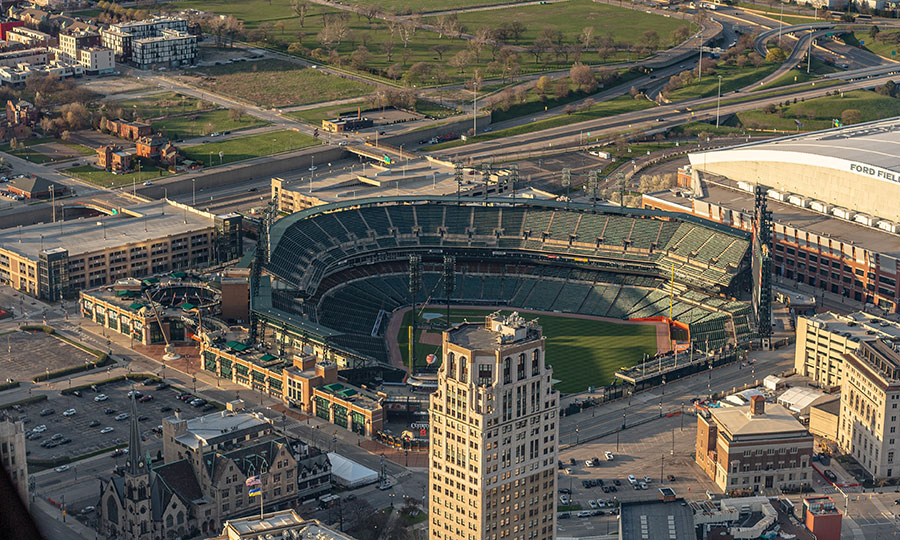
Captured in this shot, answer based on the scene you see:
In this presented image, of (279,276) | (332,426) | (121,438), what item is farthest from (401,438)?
(279,276)

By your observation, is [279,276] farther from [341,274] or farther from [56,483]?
[56,483]

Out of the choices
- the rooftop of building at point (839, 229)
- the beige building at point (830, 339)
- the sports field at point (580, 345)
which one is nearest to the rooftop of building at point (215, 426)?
the sports field at point (580, 345)

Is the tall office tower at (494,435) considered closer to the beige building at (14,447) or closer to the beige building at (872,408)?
the beige building at (14,447)

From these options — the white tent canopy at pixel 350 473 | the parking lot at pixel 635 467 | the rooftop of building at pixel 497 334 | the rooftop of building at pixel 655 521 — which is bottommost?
the parking lot at pixel 635 467

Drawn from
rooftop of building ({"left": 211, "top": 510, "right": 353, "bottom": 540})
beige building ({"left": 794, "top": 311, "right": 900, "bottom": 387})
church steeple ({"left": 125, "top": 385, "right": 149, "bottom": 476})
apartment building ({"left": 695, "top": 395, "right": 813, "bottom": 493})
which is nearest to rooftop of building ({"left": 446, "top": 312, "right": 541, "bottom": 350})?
rooftop of building ({"left": 211, "top": 510, "right": 353, "bottom": 540})

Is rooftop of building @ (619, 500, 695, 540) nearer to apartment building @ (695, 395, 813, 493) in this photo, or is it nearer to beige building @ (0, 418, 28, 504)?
apartment building @ (695, 395, 813, 493)

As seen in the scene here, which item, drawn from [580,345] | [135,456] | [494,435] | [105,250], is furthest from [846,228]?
[135,456]
